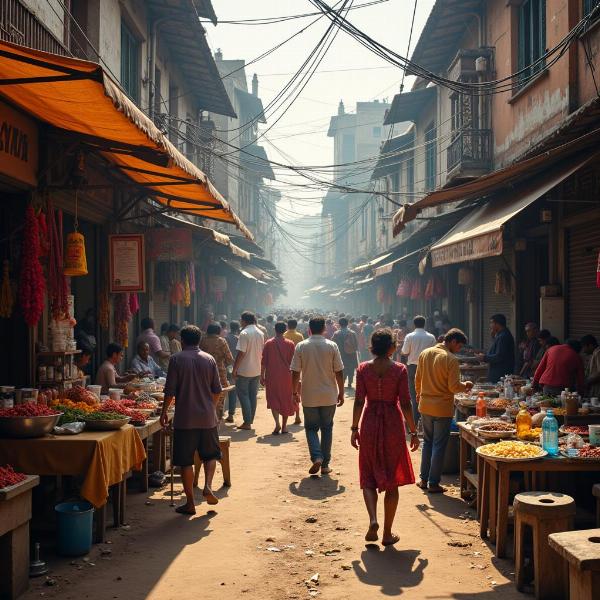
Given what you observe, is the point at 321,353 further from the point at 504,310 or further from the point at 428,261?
the point at 428,261

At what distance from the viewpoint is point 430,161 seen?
24719 millimetres

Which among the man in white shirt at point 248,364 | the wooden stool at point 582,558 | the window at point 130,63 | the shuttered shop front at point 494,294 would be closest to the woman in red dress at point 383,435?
the wooden stool at point 582,558

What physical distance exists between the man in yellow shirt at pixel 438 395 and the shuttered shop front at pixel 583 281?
3.32 m

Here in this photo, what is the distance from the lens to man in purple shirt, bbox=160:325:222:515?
7.37 metres

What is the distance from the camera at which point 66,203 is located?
9.65m

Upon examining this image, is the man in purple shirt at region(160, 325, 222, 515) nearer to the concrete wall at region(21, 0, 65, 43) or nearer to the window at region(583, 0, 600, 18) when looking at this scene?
the concrete wall at region(21, 0, 65, 43)

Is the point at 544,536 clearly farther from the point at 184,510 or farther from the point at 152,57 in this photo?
the point at 152,57

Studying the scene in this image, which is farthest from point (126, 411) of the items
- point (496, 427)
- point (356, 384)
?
point (496, 427)

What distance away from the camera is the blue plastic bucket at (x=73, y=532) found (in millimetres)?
6023

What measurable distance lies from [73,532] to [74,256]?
11.5ft

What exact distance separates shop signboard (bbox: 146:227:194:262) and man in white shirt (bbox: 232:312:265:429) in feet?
5.33

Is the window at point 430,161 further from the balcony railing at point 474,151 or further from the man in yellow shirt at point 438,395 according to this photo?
the man in yellow shirt at point 438,395

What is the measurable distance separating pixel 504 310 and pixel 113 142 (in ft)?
32.8

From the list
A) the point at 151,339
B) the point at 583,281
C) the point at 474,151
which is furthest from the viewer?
the point at 474,151
